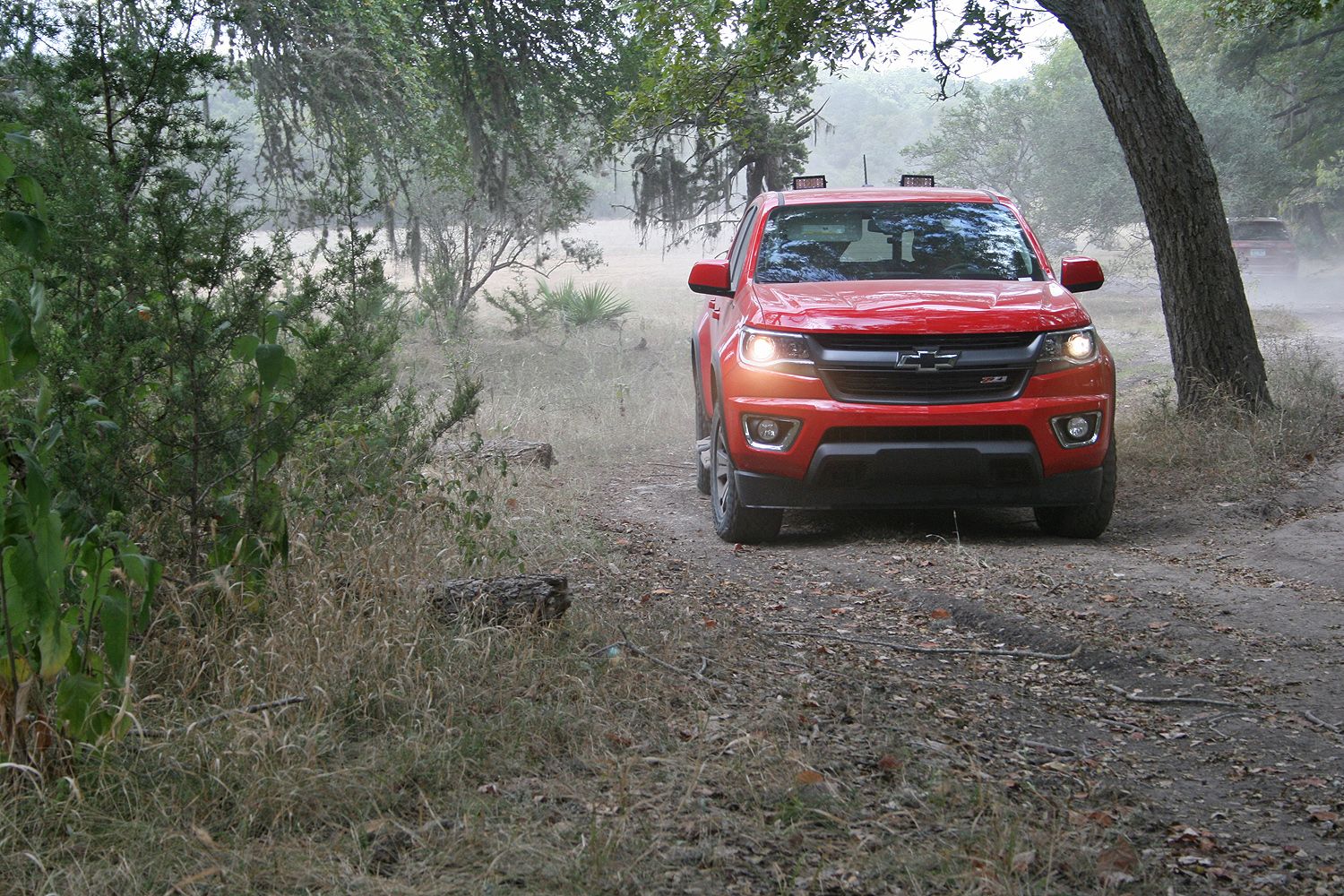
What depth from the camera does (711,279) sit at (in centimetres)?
733

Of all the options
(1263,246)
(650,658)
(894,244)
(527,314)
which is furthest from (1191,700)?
(1263,246)

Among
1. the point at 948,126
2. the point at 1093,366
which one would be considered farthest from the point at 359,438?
the point at 948,126

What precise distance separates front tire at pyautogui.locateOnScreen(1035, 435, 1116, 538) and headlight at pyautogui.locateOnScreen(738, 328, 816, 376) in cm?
163

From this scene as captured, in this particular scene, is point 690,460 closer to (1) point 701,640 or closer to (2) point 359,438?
(2) point 359,438

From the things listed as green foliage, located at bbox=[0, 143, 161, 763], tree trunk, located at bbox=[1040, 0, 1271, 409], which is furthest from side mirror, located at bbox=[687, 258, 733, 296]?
green foliage, located at bbox=[0, 143, 161, 763]

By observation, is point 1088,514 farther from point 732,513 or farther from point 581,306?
point 581,306

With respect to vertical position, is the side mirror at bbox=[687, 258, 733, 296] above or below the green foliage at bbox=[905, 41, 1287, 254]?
below

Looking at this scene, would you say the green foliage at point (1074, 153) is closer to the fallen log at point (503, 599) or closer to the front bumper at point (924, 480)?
the front bumper at point (924, 480)

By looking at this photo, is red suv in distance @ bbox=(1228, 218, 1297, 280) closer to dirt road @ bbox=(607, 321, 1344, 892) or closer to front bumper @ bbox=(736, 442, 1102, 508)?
dirt road @ bbox=(607, 321, 1344, 892)

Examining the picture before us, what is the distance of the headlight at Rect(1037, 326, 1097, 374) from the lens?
20.3ft

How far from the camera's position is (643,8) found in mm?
11570

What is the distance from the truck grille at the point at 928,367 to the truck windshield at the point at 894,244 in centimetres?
96

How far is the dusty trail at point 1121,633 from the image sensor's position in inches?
132

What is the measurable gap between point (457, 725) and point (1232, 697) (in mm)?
2492
